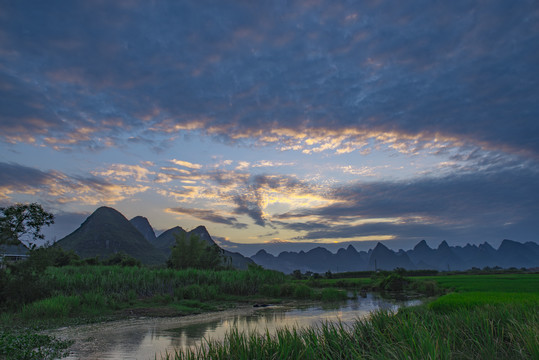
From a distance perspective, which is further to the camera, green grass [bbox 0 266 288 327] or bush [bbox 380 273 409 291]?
bush [bbox 380 273 409 291]

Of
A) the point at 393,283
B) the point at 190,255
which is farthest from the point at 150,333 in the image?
the point at 190,255

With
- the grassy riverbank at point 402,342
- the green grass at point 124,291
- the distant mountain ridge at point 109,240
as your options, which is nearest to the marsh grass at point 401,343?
the grassy riverbank at point 402,342

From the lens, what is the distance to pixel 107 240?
10044 centimetres

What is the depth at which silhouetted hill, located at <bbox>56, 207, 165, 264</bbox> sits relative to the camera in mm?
93675

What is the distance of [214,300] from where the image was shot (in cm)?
2530

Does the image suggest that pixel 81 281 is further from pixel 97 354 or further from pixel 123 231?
pixel 123 231

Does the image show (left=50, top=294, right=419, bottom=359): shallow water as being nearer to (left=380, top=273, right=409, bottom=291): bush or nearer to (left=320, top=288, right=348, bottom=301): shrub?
(left=320, top=288, right=348, bottom=301): shrub

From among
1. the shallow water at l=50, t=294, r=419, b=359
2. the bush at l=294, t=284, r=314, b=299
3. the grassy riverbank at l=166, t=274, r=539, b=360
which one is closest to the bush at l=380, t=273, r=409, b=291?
the bush at l=294, t=284, r=314, b=299

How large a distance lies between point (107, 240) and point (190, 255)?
219 ft

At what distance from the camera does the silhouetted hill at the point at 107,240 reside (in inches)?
3688

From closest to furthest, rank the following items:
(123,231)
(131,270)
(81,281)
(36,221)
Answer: (36,221), (81,281), (131,270), (123,231)

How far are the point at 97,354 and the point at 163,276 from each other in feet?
53.0

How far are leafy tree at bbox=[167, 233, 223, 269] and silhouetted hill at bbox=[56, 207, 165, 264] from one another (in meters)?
49.9

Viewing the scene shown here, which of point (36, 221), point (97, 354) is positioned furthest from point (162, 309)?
point (97, 354)
